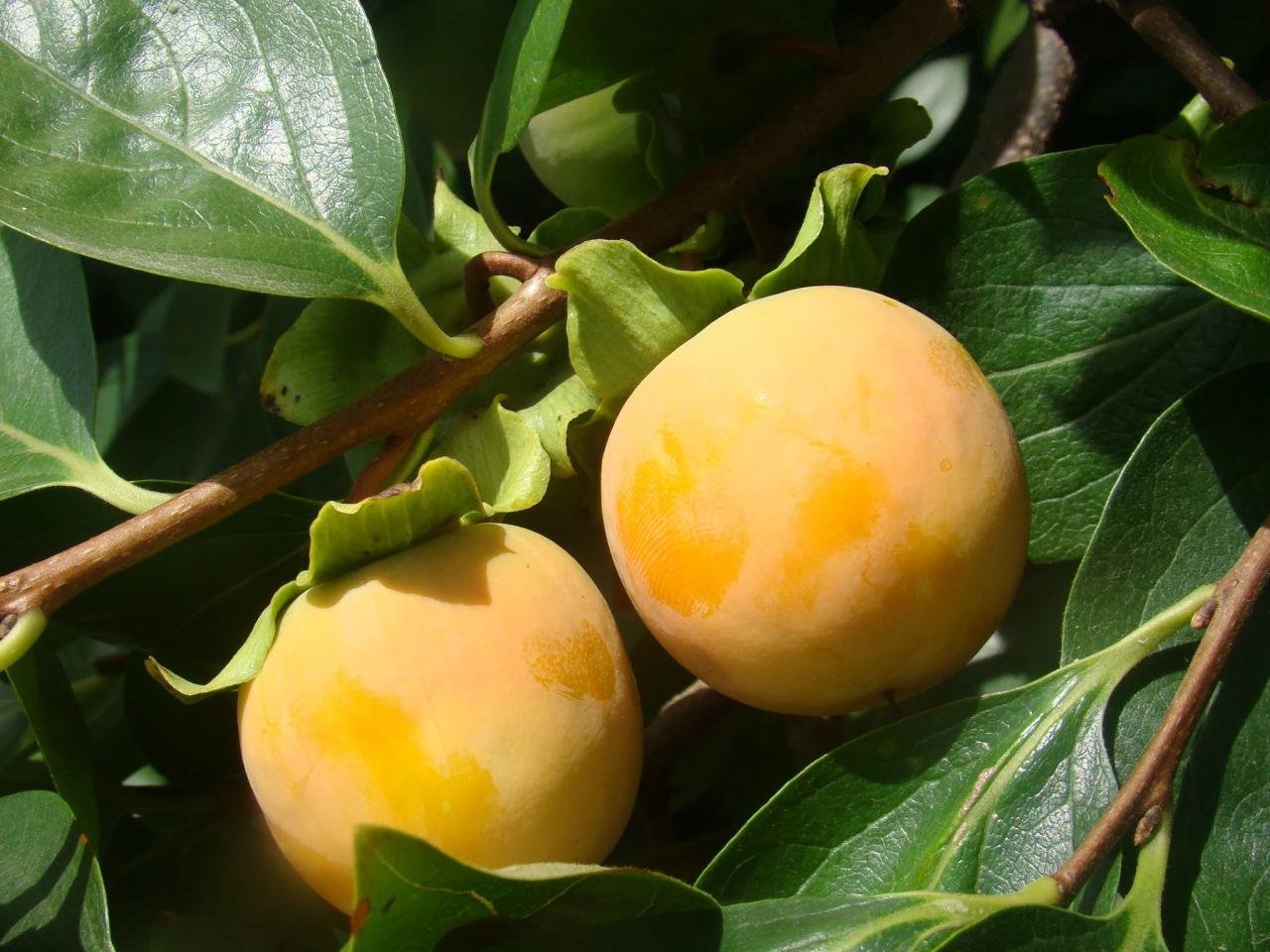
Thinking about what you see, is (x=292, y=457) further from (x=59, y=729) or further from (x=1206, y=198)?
(x=1206, y=198)

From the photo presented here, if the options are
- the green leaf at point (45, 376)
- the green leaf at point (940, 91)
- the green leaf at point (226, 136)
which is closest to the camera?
the green leaf at point (226, 136)

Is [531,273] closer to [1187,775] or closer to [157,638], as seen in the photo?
[157,638]

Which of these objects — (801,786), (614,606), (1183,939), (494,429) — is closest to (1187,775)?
(1183,939)

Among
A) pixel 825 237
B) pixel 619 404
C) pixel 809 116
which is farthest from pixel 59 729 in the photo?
pixel 809 116

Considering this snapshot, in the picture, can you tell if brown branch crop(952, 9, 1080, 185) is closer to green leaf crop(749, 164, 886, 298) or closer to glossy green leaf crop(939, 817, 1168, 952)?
green leaf crop(749, 164, 886, 298)

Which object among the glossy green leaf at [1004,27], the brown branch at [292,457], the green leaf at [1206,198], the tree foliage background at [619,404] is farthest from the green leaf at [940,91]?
the brown branch at [292,457]

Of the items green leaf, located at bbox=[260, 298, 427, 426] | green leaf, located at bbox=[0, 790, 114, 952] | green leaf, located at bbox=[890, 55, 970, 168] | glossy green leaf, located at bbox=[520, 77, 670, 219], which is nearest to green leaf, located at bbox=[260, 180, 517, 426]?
green leaf, located at bbox=[260, 298, 427, 426]

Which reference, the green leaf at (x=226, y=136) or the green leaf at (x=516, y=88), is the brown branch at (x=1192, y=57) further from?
the green leaf at (x=226, y=136)
